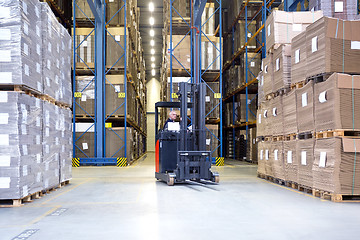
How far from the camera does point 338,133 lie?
488cm

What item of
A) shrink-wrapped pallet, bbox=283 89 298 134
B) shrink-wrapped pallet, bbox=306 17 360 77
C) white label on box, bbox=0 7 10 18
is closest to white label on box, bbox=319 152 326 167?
shrink-wrapped pallet, bbox=283 89 298 134

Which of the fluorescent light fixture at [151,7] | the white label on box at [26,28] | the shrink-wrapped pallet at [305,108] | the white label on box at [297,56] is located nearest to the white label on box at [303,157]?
the shrink-wrapped pallet at [305,108]

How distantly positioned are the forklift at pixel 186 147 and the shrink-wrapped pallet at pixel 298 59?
181 cm

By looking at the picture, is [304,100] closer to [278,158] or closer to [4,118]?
[278,158]

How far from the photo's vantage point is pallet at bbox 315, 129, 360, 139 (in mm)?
4867

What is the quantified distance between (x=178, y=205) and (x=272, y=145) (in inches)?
124

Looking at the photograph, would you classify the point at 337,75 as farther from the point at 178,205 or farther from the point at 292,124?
the point at 178,205

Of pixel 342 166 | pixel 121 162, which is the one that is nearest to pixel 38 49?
pixel 342 166

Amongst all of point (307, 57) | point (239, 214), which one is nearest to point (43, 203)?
point (239, 214)

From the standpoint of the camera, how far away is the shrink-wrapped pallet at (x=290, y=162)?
605cm

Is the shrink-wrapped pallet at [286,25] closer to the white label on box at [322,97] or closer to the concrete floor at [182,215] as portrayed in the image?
the white label on box at [322,97]

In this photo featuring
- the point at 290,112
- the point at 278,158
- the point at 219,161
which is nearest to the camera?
the point at 290,112

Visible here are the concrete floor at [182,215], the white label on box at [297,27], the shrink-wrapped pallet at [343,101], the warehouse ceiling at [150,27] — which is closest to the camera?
the concrete floor at [182,215]

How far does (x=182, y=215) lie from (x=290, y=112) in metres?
3.27
